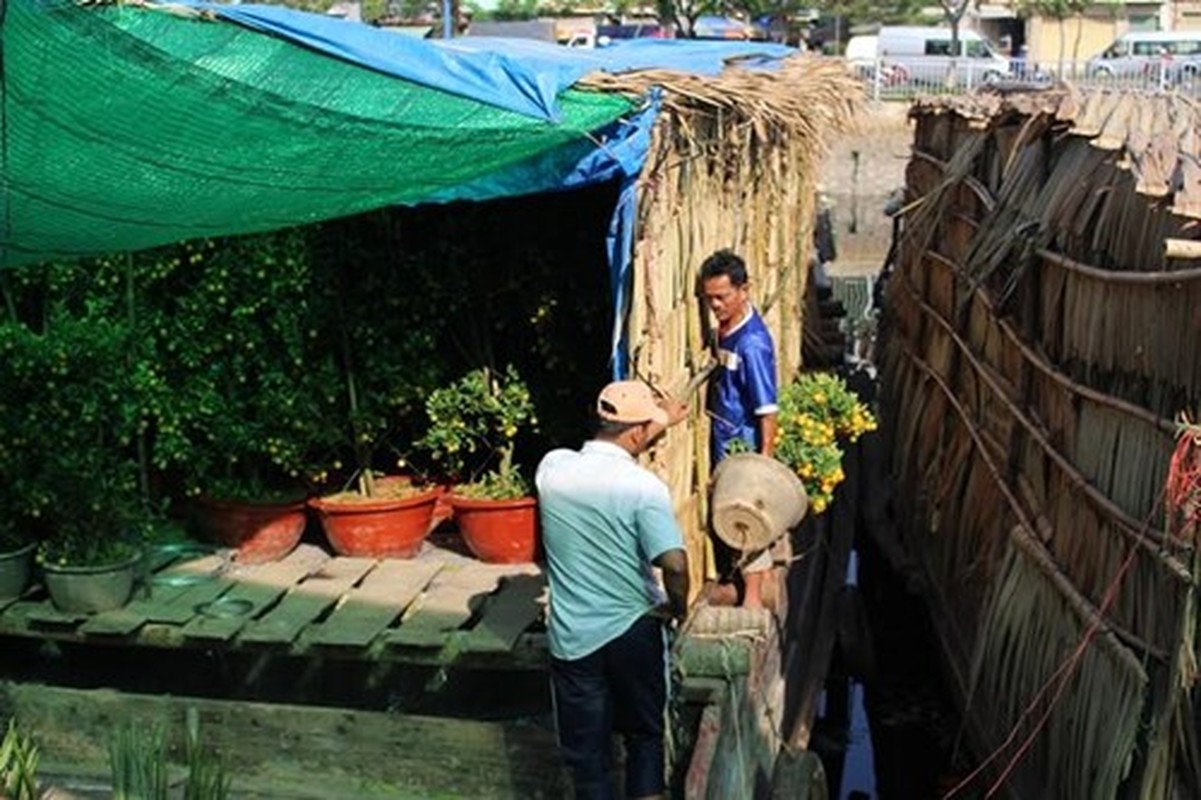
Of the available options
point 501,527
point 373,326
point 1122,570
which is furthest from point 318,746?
point 1122,570

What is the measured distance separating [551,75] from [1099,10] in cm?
4849

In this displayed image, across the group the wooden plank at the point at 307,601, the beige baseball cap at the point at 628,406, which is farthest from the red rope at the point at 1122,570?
the wooden plank at the point at 307,601

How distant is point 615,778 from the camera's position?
5723 millimetres

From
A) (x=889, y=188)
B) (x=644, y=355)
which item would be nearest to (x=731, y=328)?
(x=644, y=355)

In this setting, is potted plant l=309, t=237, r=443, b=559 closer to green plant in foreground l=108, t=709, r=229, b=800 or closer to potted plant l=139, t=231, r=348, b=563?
potted plant l=139, t=231, r=348, b=563

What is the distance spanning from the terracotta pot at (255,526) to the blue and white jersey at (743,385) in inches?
84.7

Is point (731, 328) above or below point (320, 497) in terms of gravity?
above

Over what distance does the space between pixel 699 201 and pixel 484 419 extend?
1.61 meters

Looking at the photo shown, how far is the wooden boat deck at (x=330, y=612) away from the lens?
6.10 meters

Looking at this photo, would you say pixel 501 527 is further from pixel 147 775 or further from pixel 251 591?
pixel 147 775

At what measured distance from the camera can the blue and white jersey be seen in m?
6.38

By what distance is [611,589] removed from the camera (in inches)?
199

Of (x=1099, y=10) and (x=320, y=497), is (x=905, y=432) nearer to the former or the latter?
(x=320, y=497)

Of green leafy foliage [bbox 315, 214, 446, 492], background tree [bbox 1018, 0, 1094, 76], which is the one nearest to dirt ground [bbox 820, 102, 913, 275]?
background tree [bbox 1018, 0, 1094, 76]
